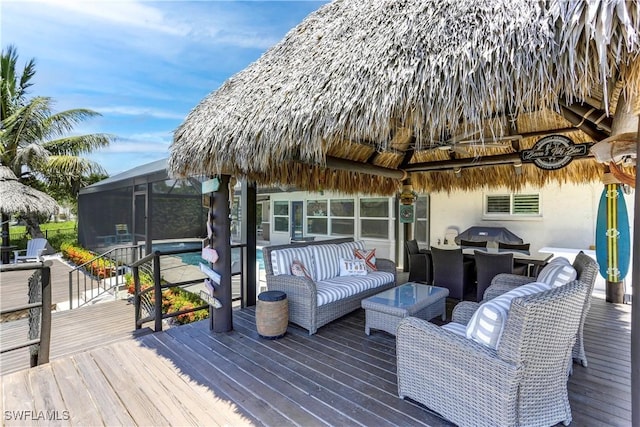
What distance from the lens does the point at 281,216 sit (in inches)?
493

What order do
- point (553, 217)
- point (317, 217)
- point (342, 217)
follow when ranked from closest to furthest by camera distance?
point (553, 217) < point (342, 217) < point (317, 217)

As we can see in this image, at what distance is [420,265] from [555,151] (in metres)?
3.10

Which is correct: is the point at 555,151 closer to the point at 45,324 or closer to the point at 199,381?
the point at 199,381

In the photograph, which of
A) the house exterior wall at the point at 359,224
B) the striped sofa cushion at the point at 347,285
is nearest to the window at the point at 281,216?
the house exterior wall at the point at 359,224

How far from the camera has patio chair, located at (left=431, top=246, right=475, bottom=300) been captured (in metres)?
5.35

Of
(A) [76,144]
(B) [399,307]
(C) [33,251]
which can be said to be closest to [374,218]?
(B) [399,307]

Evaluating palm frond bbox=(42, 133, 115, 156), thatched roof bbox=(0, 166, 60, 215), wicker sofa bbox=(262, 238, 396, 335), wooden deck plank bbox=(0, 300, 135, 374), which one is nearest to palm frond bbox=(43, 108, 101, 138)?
palm frond bbox=(42, 133, 115, 156)

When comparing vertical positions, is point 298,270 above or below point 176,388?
above

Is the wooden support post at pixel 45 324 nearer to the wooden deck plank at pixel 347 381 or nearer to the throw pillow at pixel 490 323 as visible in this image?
the wooden deck plank at pixel 347 381

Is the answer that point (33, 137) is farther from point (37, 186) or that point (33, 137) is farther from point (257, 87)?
point (257, 87)

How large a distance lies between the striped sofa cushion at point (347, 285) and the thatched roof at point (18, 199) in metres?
12.4

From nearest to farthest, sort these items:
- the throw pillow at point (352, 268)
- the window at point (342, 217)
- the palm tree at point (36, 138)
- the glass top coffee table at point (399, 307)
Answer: the glass top coffee table at point (399, 307), the throw pillow at point (352, 268), the window at point (342, 217), the palm tree at point (36, 138)

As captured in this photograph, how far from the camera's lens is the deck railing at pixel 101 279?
820 cm

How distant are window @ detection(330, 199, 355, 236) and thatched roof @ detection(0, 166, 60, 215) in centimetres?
1107
